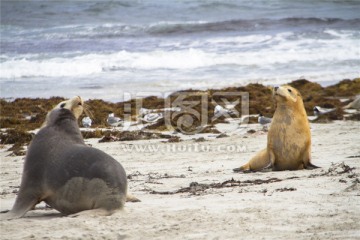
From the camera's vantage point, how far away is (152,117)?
12984 mm

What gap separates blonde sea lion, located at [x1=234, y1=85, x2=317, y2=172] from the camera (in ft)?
26.5

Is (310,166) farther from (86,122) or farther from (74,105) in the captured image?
(86,122)

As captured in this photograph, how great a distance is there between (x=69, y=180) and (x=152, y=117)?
24.7ft

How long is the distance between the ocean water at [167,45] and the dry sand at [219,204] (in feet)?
24.5

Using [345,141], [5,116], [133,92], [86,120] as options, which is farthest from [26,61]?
[345,141]

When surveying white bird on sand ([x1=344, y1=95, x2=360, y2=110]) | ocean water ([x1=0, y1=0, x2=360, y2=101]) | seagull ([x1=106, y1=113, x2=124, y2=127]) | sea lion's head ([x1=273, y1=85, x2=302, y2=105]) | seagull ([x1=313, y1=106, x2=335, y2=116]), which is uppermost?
ocean water ([x1=0, y1=0, x2=360, y2=101])

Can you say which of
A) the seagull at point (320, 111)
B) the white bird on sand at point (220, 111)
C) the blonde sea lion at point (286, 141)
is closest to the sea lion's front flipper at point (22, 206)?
the blonde sea lion at point (286, 141)

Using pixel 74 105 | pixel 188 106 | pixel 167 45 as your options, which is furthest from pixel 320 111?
pixel 167 45

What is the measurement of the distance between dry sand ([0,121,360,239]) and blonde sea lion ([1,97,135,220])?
13cm

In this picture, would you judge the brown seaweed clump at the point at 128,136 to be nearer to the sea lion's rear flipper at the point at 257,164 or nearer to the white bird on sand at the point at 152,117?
the white bird on sand at the point at 152,117

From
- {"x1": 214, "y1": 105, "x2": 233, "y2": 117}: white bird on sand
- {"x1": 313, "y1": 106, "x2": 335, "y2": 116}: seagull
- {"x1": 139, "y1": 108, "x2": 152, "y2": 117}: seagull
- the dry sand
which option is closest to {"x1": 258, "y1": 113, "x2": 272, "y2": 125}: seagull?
{"x1": 214, "y1": 105, "x2": 233, "y2": 117}: white bird on sand

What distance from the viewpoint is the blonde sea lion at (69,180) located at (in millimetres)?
5457

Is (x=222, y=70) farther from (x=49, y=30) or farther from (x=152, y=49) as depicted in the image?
(x=49, y=30)

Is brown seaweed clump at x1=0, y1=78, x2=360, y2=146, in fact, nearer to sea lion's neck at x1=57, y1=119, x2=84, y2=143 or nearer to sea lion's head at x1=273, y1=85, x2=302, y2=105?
sea lion's head at x1=273, y1=85, x2=302, y2=105
